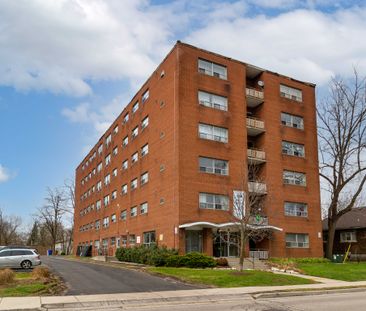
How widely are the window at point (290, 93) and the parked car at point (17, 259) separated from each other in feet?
89.8

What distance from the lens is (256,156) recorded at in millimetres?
40188

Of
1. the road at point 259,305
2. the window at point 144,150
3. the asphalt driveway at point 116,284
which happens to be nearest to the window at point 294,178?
the window at point 144,150

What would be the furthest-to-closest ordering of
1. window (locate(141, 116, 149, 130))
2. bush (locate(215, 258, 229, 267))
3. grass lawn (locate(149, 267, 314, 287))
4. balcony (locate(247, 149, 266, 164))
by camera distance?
window (locate(141, 116, 149, 130)), balcony (locate(247, 149, 266, 164)), bush (locate(215, 258, 229, 267)), grass lawn (locate(149, 267, 314, 287))

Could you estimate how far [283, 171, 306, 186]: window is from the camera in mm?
41719

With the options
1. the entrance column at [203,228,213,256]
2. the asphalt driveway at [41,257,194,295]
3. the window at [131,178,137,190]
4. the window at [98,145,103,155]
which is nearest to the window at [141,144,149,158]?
the window at [131,178,137,190]

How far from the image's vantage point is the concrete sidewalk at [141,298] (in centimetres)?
1429

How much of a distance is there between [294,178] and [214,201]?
1016 centimetres

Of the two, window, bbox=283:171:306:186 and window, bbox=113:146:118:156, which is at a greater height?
window, bbox=113:146:118:156

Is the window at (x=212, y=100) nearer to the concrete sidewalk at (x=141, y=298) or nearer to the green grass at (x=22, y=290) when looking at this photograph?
the concrete sidewalk at (x=141, y=298)

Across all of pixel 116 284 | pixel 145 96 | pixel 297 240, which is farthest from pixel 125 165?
pixel 116 284

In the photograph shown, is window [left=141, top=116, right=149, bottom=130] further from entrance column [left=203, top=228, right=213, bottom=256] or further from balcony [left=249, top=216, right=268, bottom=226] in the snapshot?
balcony [left=249, top=216, right=268, bottom=226]

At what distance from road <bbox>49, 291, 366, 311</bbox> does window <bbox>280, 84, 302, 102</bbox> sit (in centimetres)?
2964

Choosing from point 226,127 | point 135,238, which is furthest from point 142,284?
point 135,238

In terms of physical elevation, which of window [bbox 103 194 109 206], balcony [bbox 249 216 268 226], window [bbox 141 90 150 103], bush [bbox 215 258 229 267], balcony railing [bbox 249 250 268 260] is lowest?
bush [bbox 215 258 229 267]
